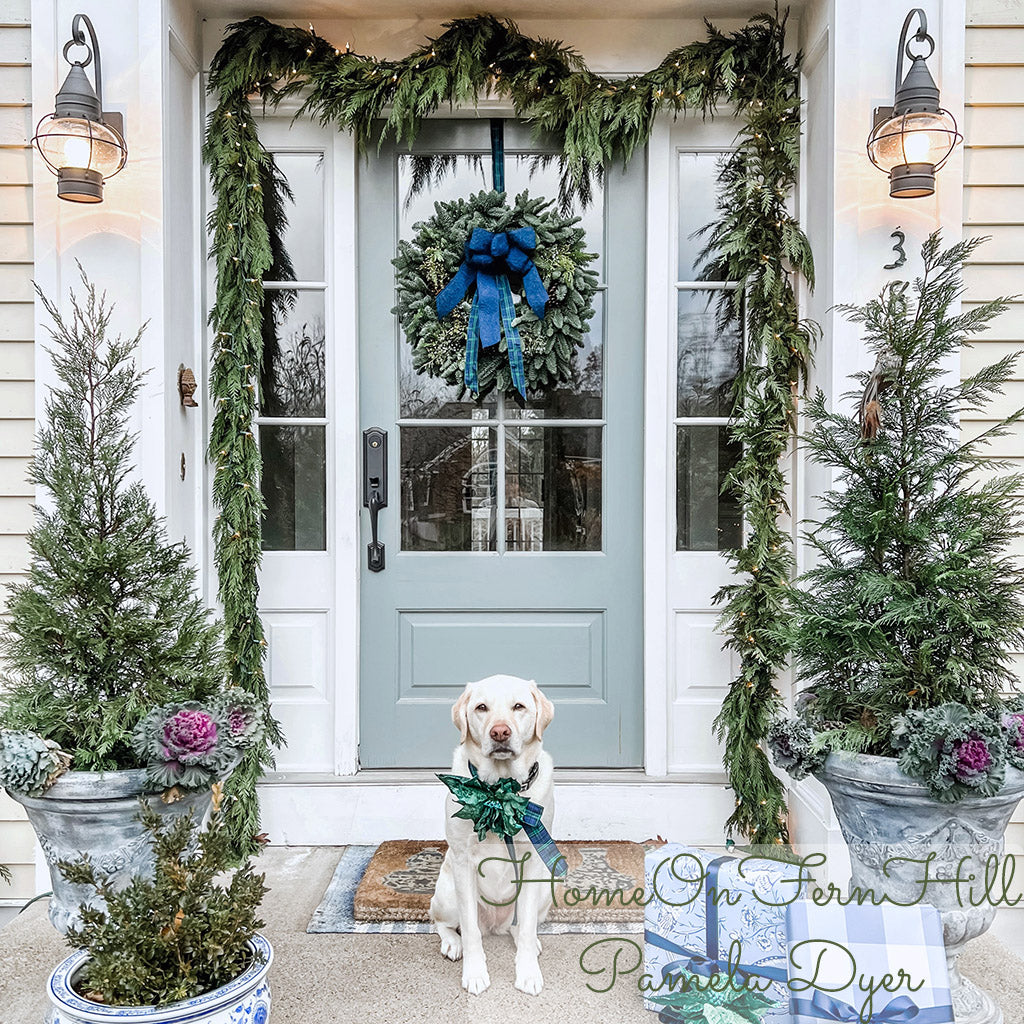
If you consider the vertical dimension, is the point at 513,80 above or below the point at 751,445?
above

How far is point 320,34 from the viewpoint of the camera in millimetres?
2676

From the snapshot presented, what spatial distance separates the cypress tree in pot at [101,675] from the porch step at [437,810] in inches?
35.4

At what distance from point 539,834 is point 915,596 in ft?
3.14

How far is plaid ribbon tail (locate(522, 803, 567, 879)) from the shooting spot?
179 cm

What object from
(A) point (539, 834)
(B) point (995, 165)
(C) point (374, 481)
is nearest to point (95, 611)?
(A) point (539, 834)

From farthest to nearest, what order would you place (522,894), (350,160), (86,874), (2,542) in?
(350,160), (2,542), (522,894), (86,874)

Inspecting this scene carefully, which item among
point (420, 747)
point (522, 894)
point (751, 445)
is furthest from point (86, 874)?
point (751, 445)

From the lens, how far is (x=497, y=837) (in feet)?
6.06

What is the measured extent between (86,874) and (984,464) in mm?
2055

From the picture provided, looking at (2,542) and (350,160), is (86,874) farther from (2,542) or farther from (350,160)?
(350,160)

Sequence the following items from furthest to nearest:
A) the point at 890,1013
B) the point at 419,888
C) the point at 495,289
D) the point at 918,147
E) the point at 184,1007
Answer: the point at 495,289 → the point at 419,888 → the point at 918,147 → the point at 890,1013 → the point at 184,1007

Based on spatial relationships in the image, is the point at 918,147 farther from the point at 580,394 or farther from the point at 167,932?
the point at 167,932

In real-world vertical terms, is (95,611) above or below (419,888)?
above

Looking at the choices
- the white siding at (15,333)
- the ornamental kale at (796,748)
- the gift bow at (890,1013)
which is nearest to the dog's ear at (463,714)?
the ornamental kale at (796,748)
